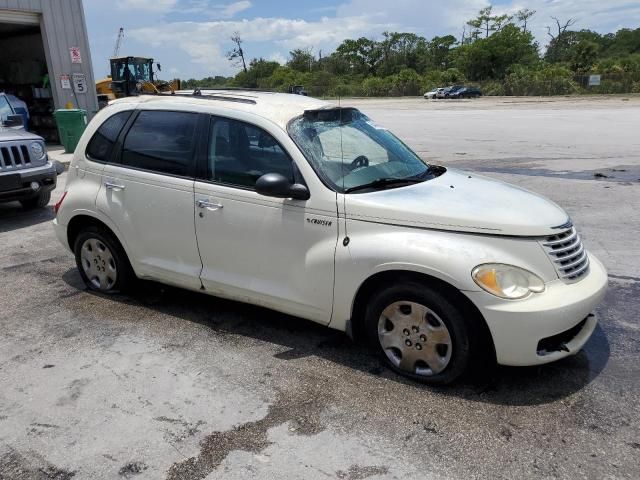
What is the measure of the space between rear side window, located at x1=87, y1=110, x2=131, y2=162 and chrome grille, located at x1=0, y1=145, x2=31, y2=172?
3741 mm

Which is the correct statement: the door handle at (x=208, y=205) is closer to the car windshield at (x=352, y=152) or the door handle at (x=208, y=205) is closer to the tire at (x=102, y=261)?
the car windshield at (x=352, y=152)

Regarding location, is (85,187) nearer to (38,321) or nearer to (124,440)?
(38,321)

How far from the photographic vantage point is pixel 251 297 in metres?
4.09

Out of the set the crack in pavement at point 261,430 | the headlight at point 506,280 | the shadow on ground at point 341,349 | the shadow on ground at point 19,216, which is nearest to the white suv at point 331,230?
the headlight at point 506,280

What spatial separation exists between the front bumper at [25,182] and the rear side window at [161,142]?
4033mm

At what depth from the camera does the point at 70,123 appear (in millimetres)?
15016

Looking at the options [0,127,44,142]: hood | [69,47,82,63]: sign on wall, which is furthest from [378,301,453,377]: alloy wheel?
[69,47,82,63]: sign on wall

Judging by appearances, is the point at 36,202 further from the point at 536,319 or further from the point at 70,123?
the point at 536,319

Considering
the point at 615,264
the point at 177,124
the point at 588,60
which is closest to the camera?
the point at 177,124

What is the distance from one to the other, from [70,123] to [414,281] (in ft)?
46.6

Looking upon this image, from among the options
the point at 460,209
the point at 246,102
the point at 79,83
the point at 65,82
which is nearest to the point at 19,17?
the point at 65,82

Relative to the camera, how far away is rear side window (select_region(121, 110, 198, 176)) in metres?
4.29

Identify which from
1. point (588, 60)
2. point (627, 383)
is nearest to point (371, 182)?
point (627, 383)

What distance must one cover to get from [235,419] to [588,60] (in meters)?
91.4
